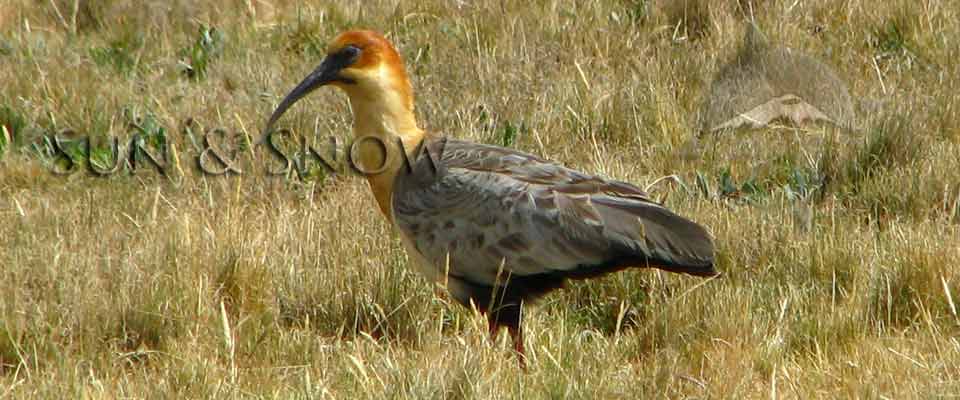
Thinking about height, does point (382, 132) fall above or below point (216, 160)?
above

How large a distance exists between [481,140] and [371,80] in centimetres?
150

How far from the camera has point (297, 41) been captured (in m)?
9.12

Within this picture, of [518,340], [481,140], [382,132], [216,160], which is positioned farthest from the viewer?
[481,140]

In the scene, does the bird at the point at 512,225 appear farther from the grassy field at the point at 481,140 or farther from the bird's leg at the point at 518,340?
the grassy field at the point at 481,140

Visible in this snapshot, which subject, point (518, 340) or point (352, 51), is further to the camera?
point (352, 51)

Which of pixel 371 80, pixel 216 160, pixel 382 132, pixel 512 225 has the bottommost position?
pixel 216 160

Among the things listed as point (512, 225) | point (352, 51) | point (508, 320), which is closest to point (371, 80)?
point (352, 51)

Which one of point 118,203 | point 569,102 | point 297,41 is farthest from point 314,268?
point 297,41

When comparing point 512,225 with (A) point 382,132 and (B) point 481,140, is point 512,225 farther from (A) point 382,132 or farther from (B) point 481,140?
(B) point 481,140

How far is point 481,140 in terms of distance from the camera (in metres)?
7.71

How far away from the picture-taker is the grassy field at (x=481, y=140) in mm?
5316

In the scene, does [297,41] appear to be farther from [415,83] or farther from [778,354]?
[778,354]

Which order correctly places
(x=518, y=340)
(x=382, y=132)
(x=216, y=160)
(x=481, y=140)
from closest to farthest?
(x=518, y=340)
(x=382, y=132)
(x=216, y=160)
(x=481, y=140)

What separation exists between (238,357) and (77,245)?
1126 millimetres
